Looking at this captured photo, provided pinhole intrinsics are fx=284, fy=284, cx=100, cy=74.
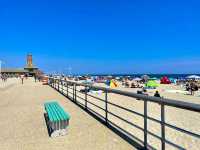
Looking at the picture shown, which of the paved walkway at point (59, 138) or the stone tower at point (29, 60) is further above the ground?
the stone tower at point (29, 60)

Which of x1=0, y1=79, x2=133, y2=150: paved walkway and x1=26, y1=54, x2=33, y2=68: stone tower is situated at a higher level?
x1=26, y1=54, x2=33, y2=68: stone tower

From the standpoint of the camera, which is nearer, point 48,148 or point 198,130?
point 48,148

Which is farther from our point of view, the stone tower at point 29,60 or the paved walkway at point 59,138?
the stone tower at point 29,60

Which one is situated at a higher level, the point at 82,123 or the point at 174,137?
the point at 82,123

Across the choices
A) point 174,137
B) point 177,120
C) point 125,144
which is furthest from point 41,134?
point 177,120

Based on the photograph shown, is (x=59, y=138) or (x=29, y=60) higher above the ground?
(x=29, y=60)

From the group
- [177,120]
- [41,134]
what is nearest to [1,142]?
[41,134]

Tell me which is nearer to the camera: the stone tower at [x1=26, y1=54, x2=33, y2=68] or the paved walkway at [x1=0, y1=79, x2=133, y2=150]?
the paved walkway at [x1=0, y1=79, x2=133, y2=150]

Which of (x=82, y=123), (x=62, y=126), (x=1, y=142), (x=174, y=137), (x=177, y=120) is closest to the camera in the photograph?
(x=1, y=142)

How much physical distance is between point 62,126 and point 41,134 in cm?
55

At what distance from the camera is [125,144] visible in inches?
193

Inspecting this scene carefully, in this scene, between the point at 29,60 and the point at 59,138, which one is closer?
the point at 59,138

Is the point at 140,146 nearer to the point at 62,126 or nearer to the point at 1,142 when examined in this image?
the point at 62,126

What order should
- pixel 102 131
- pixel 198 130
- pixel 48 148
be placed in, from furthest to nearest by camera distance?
pixel 198 130
pixel 102 131
pixel 48 148
